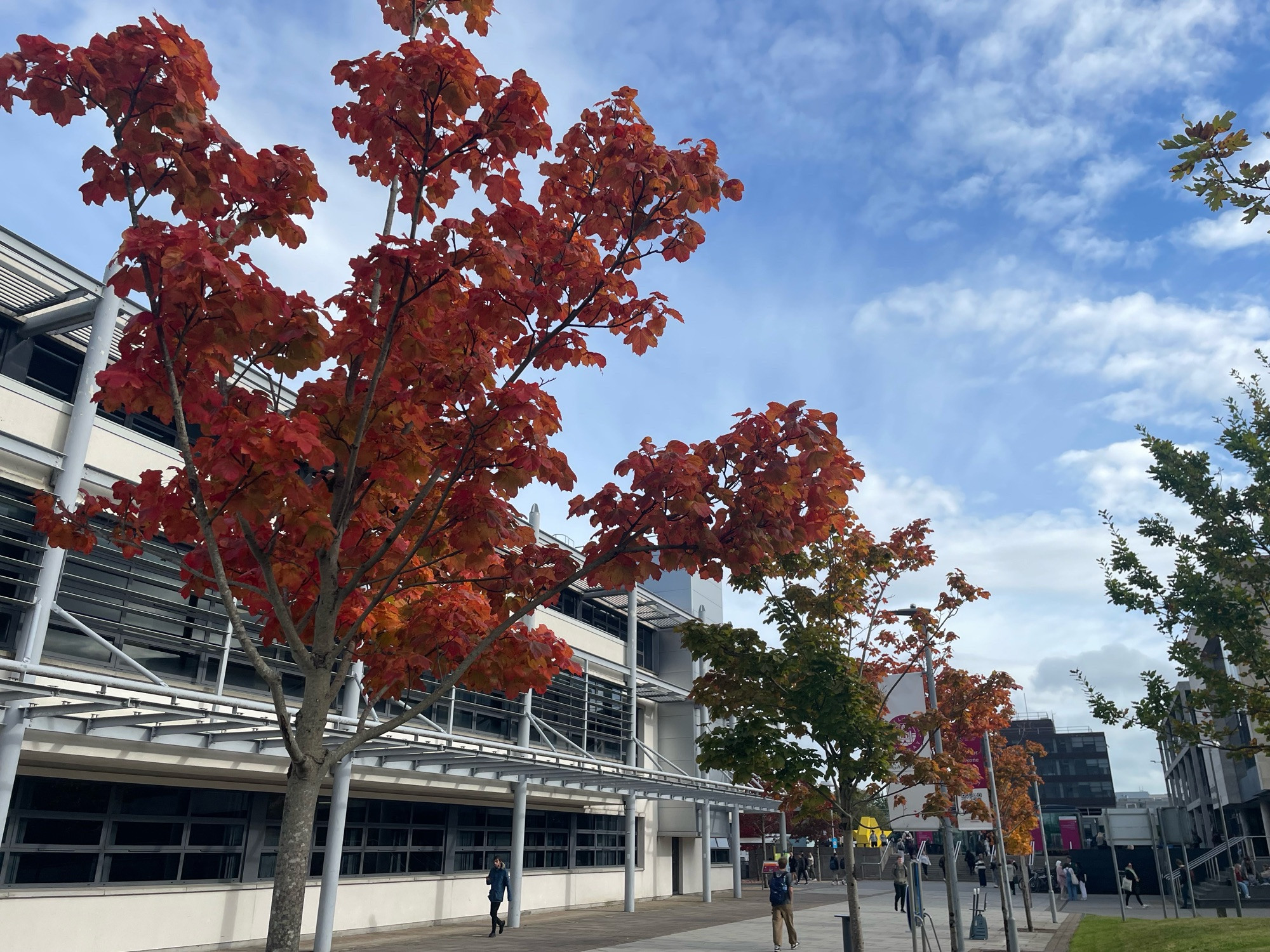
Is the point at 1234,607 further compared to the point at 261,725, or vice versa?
the point at 261,725

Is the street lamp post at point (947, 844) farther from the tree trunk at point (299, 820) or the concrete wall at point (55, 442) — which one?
the concrete wall at point (55, 442)

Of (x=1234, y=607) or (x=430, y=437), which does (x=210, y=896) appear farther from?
(x=1234, y=607)

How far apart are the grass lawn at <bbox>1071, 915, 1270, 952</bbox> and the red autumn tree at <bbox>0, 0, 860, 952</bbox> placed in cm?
1278

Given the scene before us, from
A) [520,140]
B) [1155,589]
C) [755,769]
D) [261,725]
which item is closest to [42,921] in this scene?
[261,725]

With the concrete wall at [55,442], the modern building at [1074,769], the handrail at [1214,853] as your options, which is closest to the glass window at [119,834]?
the concrete wall at [55,442]

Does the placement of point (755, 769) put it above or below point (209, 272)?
below

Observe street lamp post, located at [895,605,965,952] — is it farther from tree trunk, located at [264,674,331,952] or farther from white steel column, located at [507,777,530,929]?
tree trunk, located at [264,674,331,952]

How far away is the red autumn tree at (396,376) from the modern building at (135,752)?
6.63 metres

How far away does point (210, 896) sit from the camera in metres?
15.7

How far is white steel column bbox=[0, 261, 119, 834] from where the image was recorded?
1148 cm

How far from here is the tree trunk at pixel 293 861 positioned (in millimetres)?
4246

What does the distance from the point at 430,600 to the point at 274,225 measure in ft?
8.48

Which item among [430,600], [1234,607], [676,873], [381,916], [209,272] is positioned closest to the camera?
[209,272]

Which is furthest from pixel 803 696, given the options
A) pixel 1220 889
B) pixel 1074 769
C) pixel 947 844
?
pixel 1074 769
